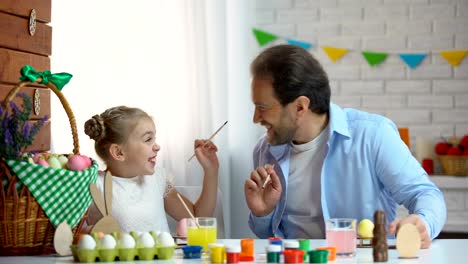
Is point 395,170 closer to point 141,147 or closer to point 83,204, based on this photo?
point 141,147

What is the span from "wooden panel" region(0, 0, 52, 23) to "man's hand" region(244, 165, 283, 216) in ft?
3.21

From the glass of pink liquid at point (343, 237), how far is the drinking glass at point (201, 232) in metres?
0.32

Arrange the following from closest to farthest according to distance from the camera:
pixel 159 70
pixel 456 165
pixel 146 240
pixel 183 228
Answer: pixel 146 240, pixel 183 228, pixel 159 70, pixel 456 165

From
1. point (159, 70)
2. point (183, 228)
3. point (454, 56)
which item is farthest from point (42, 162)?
point (454, 56)

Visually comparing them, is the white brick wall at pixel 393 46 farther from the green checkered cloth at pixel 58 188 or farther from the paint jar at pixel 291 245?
the paint jar at pixel 291 245

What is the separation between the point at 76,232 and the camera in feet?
7.58

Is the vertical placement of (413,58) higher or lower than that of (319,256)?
higher

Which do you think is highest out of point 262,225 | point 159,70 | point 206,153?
point 159,70

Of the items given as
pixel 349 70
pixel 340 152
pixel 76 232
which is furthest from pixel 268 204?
pixel 349 70

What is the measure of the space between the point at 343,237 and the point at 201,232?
0.37 meters

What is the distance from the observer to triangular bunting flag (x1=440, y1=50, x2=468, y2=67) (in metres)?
5.24

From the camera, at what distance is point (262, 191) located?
116 inches

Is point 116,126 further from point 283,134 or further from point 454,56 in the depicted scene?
point 454,56

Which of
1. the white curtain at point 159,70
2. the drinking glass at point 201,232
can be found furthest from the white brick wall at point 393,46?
the drinking glass at point 201,232
